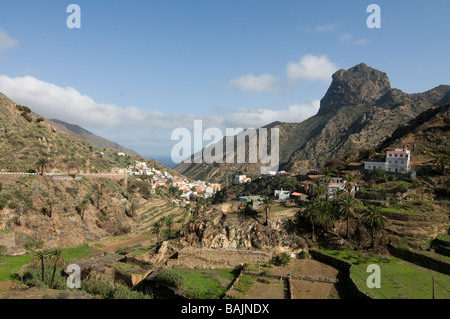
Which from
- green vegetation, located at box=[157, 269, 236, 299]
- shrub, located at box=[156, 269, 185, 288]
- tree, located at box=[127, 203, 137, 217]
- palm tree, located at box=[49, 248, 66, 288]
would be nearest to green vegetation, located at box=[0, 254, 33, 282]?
palm tree, located at box=[49, 248, 66, 288]

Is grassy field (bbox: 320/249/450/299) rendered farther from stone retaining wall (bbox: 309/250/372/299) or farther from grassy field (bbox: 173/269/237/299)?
grassy field (bbox: 173/269/237/299)

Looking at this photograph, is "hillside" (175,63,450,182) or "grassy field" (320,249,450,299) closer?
"grassy field" (320,249,450,299)

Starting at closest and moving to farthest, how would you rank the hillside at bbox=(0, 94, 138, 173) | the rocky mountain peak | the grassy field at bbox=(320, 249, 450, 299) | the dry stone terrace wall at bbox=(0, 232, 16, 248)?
the grassy field at bbox=(320, 249, 450, 299), the dry stone terrace wall at bbox=(0, 232, 16, 248), the hillside at bbox=(0, 94, 138, 173), the rocky mountain peak

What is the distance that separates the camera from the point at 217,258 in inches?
1112

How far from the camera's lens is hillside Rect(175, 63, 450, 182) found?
10100 centimetres

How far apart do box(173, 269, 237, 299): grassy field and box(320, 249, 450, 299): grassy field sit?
10.3 meters

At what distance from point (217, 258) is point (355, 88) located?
149 m

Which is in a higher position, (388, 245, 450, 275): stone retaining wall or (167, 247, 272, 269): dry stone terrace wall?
(388, 245, 450, 275): stone retaining wall

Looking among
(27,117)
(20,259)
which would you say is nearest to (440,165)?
(20,259)

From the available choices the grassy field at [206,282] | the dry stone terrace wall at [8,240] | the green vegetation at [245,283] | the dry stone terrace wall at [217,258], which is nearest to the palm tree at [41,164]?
the dry stone terrace wall at [8,240]

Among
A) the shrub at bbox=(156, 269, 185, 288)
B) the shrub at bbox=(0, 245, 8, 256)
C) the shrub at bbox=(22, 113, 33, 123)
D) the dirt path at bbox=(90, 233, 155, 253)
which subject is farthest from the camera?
the shrub at bbox=(22, 113, 33, 123)

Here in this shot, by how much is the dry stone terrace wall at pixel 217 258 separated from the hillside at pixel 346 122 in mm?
62753
